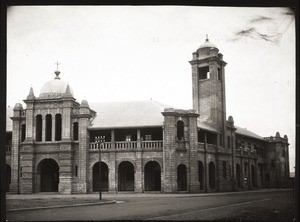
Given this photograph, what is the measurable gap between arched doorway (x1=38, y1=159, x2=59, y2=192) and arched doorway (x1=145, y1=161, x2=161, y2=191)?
786 cm

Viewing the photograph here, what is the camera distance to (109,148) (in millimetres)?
37375

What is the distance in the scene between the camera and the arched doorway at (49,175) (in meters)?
37.5

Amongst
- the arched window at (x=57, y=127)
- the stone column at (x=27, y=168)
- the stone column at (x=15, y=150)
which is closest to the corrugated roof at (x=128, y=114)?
the arched window at (x=57, y=127)

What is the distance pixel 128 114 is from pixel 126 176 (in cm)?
550

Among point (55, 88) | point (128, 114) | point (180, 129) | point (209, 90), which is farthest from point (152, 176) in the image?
point (55, 88)

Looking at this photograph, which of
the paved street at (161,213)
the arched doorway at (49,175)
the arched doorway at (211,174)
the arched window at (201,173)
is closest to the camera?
the paved street at (161,213)

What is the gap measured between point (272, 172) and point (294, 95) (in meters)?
37.5

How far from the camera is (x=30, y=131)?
36.3 m

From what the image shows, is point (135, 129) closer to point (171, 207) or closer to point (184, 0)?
point (171, 207)

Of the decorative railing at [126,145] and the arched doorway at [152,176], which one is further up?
the decorative railing at [126,145]

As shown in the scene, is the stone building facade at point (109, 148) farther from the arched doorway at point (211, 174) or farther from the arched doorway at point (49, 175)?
the arched doorway at point (211, 174)

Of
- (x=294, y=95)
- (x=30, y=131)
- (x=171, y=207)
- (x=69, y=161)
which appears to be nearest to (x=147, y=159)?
(x=69, y=161)

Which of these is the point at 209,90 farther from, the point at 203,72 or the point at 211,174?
the point at 211,174

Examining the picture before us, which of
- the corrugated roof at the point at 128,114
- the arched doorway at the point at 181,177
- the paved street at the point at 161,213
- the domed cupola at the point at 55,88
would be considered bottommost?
the paved street at the point at 161,213
